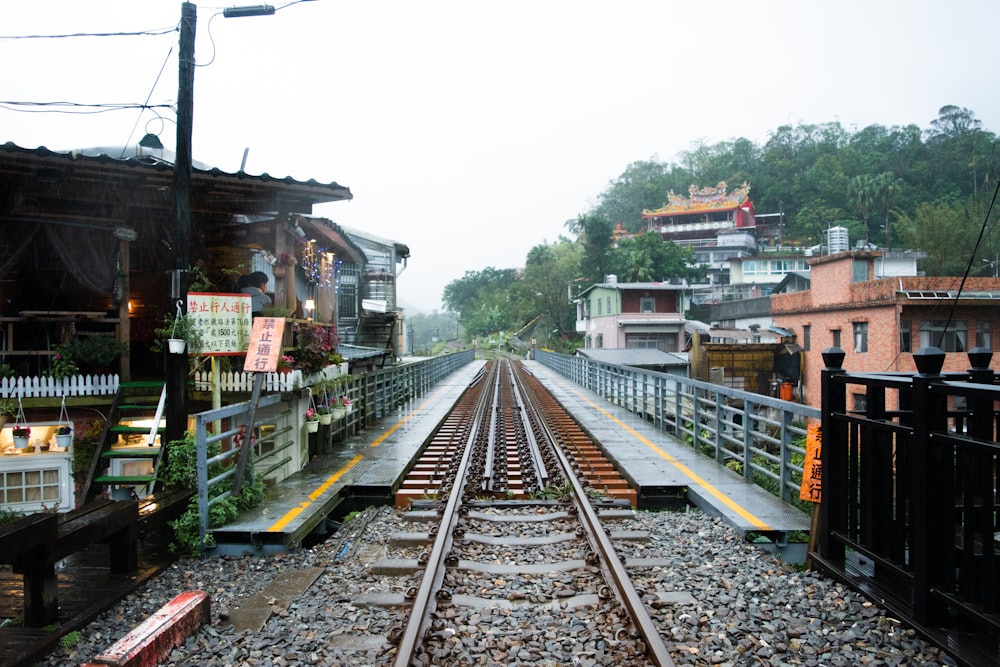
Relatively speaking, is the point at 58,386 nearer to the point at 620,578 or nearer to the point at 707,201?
the point at 620,578

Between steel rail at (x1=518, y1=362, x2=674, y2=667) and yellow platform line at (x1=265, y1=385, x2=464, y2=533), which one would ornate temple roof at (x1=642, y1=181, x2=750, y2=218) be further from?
steel rail at (x1=518, y1=362, x2=674, y2=667)

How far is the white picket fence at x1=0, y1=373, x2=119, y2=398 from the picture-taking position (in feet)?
28.1

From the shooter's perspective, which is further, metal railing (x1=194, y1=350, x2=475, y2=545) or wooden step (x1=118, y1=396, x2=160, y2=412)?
wooden step (x1=118, y1=396, x2=160, y2=412)

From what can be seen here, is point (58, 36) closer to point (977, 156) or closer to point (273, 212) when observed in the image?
point (273, 212)

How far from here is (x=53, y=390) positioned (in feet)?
28.7

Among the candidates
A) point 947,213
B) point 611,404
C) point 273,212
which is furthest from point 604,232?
point 273,212

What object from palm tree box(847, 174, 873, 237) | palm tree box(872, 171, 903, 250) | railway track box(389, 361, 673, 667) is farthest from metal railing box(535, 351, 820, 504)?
palm tree box(872, 171, 903, 250)

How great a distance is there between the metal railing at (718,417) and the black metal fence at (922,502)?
3.24 ft

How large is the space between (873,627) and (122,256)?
10.1 metres

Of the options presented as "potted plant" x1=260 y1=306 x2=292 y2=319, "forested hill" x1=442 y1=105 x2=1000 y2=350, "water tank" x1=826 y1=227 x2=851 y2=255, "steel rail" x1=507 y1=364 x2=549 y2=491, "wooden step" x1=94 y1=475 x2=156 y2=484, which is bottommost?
"wooden step" x1=94 y1=475 x2=156 y2=484

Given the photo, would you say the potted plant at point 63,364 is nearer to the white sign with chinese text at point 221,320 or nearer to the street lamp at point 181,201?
the street lamp at point 181,201

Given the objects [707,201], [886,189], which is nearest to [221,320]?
[886,189]

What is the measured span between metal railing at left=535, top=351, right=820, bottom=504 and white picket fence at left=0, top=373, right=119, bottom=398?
8792mm

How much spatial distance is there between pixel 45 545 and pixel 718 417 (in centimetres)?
760
